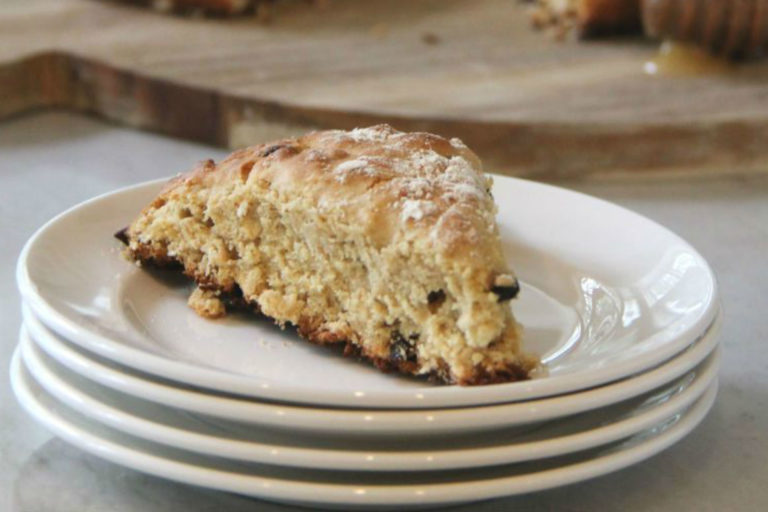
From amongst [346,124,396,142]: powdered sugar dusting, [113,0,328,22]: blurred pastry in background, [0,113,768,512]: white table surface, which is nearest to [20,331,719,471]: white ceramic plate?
[0,113,768,512]: white table surface

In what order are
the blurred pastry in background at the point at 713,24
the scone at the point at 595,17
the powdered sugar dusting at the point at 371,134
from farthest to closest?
the scone at the point at 595,17
the blurred pastry in background at the point at 713,24
the powdered sugar dusting at the point at 371,134

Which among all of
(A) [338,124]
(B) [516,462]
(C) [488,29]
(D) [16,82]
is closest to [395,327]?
(B) [516,462]

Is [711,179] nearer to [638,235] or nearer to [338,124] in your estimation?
[338,124]

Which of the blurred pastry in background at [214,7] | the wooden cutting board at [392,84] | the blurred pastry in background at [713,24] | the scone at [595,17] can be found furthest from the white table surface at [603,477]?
the scone at [595,17]

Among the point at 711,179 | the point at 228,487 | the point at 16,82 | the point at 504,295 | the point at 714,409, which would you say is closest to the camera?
the point at 228,487

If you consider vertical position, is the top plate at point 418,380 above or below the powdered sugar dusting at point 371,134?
below

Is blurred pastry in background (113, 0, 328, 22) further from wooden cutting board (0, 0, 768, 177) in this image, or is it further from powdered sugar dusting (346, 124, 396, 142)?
powdered sugar dusting (346, 124, 396, 142)

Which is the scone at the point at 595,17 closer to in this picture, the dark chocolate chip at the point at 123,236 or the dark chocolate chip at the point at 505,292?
the dark chocolate chip at the point at 123,236
